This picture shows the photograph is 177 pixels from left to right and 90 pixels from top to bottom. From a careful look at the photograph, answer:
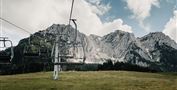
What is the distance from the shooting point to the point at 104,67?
192875mm

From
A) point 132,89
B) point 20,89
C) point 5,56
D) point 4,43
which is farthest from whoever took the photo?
point 132,89

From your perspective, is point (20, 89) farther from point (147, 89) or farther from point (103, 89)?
point (147, 89)

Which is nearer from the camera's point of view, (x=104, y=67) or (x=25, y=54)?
(x=25, y=54)

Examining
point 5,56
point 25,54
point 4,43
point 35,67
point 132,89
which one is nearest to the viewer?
point 5,56

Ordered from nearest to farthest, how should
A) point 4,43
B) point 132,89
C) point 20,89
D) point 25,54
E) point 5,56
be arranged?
1. point 5,56
2. point 4,43
3. point 25,54
4. point 20,89
5. point 132,89

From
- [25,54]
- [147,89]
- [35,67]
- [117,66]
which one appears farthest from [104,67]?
[25,54]

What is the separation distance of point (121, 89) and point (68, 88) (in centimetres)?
844

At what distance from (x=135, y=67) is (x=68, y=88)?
13904cm

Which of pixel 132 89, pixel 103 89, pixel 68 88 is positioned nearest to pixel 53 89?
pixel 68 88

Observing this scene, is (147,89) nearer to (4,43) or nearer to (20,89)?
(20,89)

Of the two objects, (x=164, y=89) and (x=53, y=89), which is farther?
(x=164, y=89)

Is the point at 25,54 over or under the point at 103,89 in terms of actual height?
over

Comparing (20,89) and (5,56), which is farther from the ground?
(5,56)

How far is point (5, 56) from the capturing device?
3166cm
